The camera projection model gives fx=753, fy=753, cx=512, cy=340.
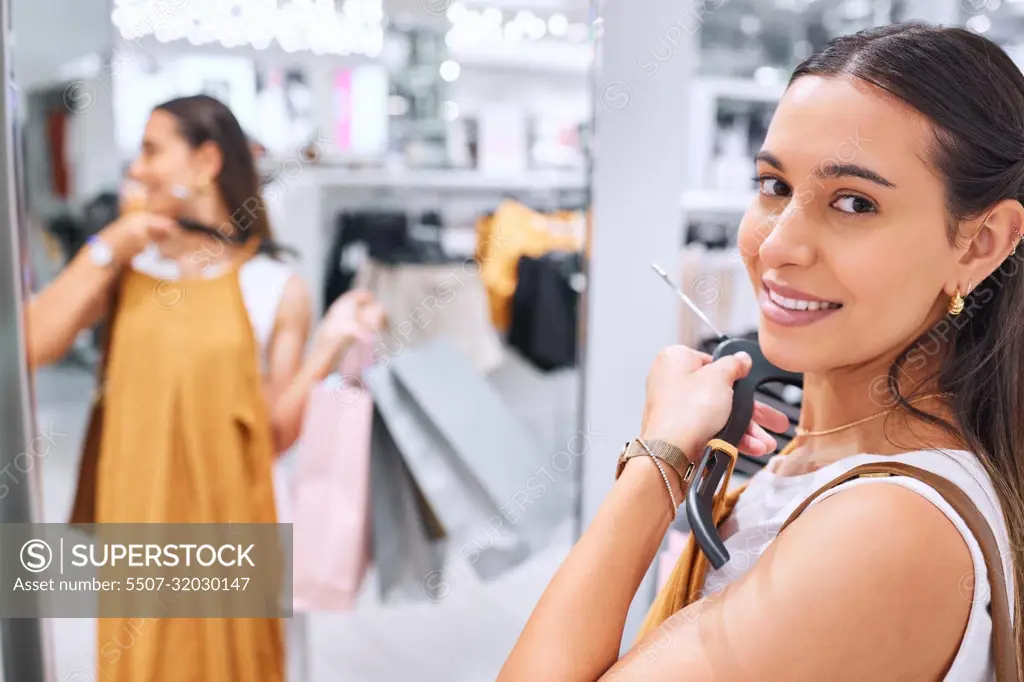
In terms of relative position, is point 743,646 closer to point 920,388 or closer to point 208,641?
point 920,388

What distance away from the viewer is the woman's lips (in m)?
0.86

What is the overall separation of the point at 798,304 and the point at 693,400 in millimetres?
171

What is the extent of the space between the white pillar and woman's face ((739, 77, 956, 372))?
56cm

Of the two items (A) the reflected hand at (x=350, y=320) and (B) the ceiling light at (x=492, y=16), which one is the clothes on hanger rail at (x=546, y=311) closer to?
(A) the reflected hand at (x=350, y=320)

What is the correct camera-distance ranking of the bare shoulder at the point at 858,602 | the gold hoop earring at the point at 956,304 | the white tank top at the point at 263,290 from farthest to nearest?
the white tank top at the point at 263,290 < the gold hoop earring at the point at 956,304 < the bare shoulder at the point at 858,602

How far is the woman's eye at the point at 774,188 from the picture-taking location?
0.89 m

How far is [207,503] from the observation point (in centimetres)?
135

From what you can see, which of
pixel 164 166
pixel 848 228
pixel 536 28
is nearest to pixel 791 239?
pixel 848 228

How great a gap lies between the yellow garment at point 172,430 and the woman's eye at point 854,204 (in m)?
1.00

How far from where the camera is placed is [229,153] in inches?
51.4

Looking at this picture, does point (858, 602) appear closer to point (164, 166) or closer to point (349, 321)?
point (349, 321)

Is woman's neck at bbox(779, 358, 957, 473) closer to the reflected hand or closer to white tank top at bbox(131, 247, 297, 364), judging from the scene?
the reflected hand

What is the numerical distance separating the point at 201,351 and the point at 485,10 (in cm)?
85

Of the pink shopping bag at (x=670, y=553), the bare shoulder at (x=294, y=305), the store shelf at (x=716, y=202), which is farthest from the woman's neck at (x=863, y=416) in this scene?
the store shelf at (x=716, y=202)
